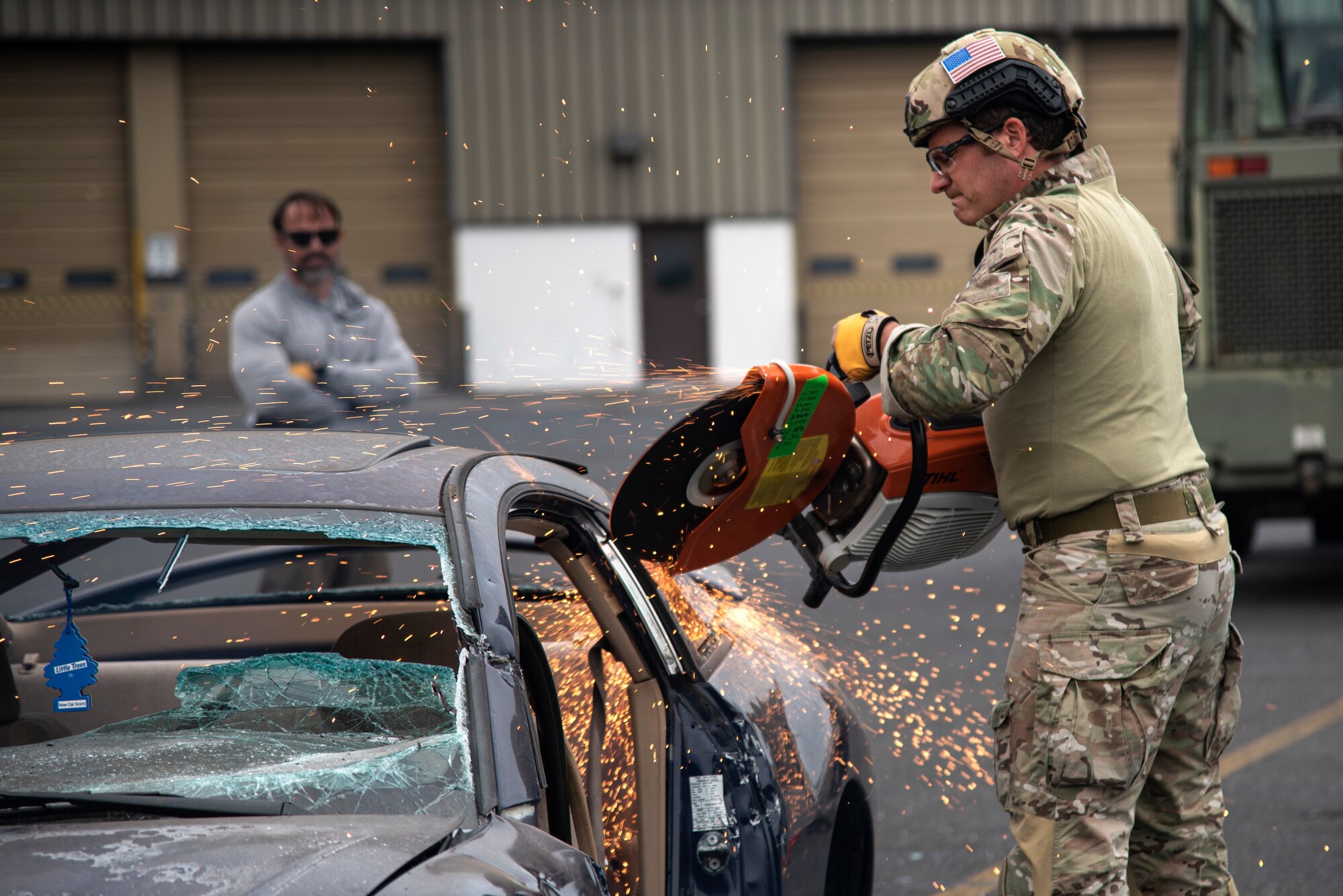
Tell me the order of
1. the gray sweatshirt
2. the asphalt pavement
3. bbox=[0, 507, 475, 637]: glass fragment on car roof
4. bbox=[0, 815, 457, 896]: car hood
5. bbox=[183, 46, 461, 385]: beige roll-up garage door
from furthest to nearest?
bbox=[183, 46, 461, 385]: beige roll-up garage door, the gray sweatshirt, the asphalt pavement, bbox=[0, 507, 475, 637]: glass fragment on car roof, bbox=[0, 815, 457, 896]: car hood

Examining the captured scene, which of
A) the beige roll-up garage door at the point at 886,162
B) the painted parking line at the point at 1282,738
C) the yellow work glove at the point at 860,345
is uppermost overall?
the beige roll-up garage door at the point at 886,162

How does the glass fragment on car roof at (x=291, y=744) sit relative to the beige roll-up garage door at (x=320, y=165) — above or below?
below

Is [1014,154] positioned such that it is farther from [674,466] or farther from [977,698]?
[977,698]

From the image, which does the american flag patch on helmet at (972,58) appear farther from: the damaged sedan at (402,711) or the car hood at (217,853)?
the car hood at (217,853)

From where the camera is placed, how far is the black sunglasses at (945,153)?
108 inches

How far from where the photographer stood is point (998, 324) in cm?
253

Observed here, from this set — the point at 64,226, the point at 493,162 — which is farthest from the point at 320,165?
the point at 64,226

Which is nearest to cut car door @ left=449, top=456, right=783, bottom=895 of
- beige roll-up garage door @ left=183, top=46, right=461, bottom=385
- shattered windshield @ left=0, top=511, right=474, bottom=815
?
shattered windshield @ left=0, top=511, right=474, bottom=815

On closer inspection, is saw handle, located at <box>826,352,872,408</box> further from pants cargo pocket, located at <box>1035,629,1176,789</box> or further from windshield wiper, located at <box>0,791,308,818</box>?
windshield wiper, located at <box>0,791,308,818</box>

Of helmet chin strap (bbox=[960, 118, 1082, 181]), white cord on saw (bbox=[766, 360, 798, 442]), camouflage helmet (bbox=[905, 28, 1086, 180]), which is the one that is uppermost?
camouflage helmet (bbox=[905, 28, 1086, 180])

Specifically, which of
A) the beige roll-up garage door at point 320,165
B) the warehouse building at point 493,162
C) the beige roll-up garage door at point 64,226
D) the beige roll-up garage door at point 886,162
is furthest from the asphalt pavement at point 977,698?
the beige roll-up garage door at point 64,226

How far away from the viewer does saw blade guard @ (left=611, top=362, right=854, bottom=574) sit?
113 inches

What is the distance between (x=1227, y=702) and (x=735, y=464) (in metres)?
1.05

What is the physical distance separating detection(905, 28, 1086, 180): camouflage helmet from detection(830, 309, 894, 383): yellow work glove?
349mm
